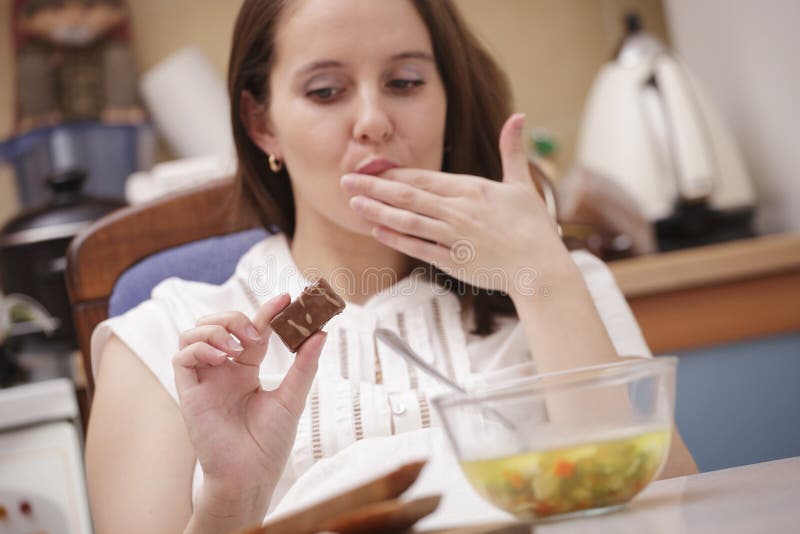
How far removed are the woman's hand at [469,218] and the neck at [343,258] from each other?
99mm

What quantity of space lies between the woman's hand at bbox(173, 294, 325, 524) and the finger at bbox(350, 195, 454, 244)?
0.27 meters

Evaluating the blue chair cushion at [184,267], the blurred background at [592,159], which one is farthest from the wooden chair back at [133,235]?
the blurred background at [592,159]

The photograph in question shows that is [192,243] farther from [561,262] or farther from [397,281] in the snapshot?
[561,262]

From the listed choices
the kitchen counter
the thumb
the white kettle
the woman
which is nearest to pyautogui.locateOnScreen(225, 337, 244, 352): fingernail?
the woman

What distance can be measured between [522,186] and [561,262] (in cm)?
9

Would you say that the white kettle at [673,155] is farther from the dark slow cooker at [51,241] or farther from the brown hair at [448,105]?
the dark slow cooker at [51,241]

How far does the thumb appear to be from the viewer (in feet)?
2.95

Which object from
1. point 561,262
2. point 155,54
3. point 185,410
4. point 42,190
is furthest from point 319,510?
point 155,54

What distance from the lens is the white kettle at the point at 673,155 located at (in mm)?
1724

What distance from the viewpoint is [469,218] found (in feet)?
3.17

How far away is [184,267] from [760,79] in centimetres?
112

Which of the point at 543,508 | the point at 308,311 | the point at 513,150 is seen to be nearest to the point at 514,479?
the point at 543,508

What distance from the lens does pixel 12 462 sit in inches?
50.1

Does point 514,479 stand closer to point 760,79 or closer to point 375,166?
point 375,166
